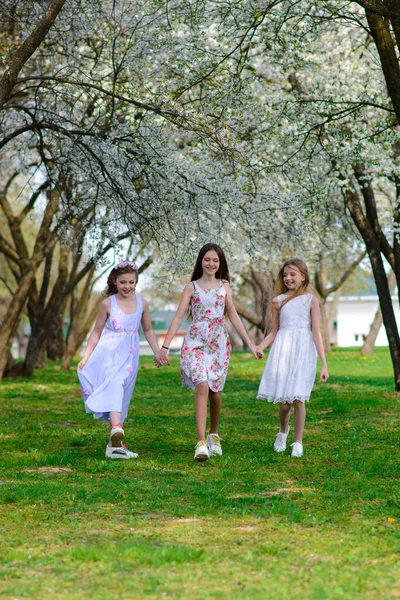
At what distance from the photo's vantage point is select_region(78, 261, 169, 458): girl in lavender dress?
8.10 meters

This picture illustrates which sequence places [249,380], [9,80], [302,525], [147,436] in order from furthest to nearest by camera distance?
[249,380]
[147,436]
[9,80]
[302,525]

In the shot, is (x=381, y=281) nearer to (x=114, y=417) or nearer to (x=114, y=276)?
(x=114, y=276)

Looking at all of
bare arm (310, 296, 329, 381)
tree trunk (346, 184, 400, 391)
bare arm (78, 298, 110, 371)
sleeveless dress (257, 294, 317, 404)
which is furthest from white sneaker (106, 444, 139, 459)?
tree trunk (346, 184, 400, 391)

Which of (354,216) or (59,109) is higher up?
(59,109)

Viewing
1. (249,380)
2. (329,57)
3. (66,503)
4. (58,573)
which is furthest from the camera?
(249,380)

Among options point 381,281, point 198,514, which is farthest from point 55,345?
point 198,514

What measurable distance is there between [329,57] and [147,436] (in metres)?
9.19

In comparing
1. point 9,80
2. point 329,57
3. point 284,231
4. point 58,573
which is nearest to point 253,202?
point 284,231

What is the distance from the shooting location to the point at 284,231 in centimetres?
1634

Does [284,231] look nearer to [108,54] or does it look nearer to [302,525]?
[108,54]

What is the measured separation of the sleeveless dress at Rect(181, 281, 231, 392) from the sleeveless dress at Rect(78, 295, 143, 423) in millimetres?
531

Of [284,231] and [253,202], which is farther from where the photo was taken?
[284,231]

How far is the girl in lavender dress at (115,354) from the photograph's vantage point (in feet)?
26.6

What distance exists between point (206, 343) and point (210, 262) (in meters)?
0.77
